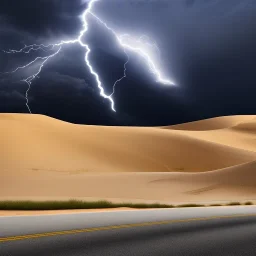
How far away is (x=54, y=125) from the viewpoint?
8144 cm

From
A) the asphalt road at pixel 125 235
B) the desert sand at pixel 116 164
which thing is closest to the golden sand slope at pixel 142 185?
the desert sand at pixel 116 164

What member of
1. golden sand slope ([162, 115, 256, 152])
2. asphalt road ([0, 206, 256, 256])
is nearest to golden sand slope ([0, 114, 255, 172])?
golden sand slope ([162, 115, 256, 152])

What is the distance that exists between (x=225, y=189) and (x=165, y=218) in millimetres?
25933

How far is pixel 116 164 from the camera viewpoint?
64.4m

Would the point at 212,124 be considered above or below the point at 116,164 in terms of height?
above

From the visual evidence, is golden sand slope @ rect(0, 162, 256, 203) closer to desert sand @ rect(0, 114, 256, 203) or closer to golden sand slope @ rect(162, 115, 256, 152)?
desert sand @ rect(0, 114, 256, 203)

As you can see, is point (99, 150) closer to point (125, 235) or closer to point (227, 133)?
point (227, 133)

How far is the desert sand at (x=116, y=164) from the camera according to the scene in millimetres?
42500

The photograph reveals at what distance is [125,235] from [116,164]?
51.6 meters

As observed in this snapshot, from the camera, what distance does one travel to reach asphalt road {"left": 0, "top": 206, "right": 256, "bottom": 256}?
33.2 ft

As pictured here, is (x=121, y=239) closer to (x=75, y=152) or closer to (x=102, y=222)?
(x=102, y=222)

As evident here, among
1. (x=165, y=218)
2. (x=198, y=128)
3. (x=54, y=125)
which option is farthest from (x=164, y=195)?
(x=198, y=128)

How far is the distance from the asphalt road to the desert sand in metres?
16.8

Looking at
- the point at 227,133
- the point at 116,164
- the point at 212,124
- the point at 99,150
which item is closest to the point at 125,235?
the point at 116,164
